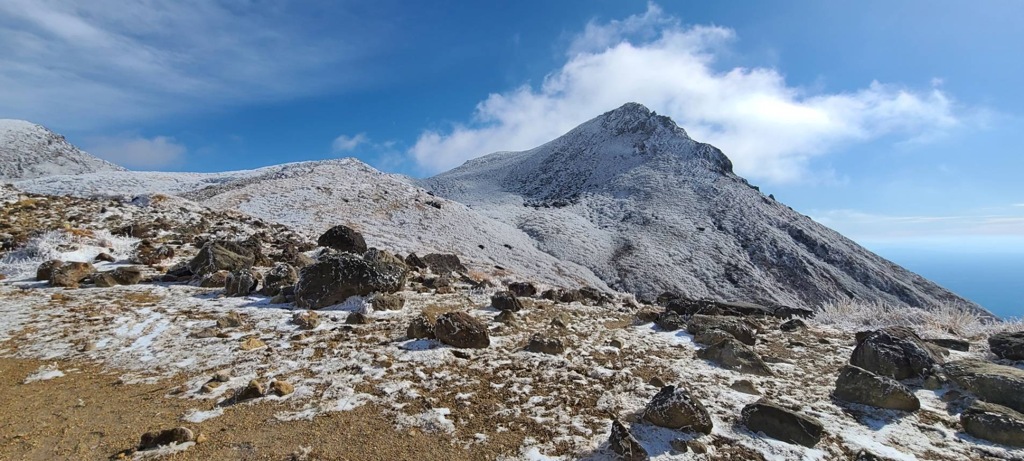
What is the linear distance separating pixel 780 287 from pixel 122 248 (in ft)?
155

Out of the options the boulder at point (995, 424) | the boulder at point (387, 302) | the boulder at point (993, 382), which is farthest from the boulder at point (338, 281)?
the boulder at point (993, 382)

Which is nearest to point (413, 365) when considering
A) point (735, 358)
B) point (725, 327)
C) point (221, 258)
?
point (735, 358)

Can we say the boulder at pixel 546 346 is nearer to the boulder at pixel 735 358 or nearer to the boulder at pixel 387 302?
the boulder at pixel 735 358

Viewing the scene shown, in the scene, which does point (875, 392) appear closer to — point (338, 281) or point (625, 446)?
point (625, 446)

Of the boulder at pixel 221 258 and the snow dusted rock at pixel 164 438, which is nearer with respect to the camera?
the snow dusted rock at pixel 164 438

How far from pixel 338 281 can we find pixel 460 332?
164 inches

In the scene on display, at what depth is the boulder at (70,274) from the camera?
10289mm

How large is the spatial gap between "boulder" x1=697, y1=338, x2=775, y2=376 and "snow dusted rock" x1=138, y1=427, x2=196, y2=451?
293 inches

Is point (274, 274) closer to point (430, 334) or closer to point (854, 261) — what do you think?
point (430, 334)

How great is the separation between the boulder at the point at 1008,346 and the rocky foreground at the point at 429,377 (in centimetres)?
3

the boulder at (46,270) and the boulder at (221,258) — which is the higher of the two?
the boulder at (221,258)

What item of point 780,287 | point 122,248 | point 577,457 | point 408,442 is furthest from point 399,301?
point 780,287

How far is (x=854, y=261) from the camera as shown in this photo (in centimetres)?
4850

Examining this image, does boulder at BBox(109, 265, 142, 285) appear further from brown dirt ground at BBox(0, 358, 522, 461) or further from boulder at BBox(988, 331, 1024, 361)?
boulder at BBox(988, 331, 1024, 361)
